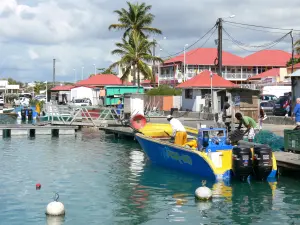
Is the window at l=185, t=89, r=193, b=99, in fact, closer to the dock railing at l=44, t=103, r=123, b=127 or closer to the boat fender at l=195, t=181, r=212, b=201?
the dock railing at l=44, t=103, r=123, b=127

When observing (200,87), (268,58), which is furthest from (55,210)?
(268,58)

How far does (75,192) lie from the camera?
16.2 m

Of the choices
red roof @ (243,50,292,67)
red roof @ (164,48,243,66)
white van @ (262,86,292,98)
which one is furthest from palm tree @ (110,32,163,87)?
red roof @ (243,50,292,67)

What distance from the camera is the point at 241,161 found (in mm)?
16344

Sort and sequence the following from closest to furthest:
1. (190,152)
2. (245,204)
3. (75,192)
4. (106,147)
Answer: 1. (245,204)
2. (75,192)
3. (190,152)
4. (106,147)

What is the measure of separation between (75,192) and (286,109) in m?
25.1

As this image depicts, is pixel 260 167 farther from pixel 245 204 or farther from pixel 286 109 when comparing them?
pixel 286 109

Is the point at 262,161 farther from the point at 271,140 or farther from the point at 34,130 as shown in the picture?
the point at 34,130

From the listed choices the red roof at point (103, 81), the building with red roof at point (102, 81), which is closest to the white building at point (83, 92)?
the building with red roof at point (102, 81)

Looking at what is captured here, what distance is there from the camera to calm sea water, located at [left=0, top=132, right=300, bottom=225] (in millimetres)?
13094

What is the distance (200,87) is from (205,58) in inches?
1546

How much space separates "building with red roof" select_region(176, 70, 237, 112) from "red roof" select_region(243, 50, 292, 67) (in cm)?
3819

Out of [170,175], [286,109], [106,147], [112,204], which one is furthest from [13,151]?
[286,109]

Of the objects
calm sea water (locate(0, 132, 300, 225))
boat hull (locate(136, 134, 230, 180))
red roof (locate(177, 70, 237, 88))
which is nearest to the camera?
calm sea water (locate(0, 132, 300, 225))
